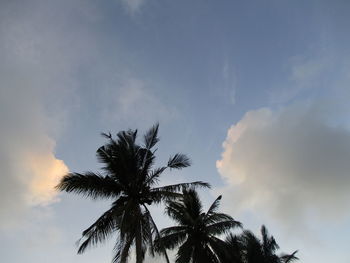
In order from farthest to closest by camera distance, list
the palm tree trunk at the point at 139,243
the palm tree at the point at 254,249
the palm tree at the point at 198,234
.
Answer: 1. the palm tree at the point at 254,249
2. the palm tree at the point at 198,234
3. the palm tree trunk at the point at 139,243

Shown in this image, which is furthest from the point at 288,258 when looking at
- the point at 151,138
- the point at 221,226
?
the point at 151,138

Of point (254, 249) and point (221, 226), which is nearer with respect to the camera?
point (221, 226)

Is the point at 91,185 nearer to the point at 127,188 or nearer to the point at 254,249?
the point at 127,188

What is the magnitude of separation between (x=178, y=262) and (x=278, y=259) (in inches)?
539

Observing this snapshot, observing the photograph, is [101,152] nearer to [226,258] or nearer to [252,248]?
[226,258]

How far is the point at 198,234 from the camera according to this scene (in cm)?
2686

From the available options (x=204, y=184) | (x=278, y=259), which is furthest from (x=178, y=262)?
(x=278, y=259)

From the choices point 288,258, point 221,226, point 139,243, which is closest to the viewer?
point 139,243

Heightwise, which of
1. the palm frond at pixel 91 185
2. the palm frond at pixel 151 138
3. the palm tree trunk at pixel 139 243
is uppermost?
the palm frond at pixel 151 138

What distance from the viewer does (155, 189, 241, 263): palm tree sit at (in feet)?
85.3

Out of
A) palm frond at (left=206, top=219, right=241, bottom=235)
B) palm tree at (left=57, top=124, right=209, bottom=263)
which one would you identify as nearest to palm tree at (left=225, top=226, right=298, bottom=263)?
palm frond at (left=206, top=219, right=241, bottom=235)

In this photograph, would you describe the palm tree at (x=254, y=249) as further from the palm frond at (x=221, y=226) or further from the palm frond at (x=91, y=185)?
the palm frond at (x=91, y=185)

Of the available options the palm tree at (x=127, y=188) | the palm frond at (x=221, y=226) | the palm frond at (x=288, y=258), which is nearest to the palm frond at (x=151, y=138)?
the palm tree at (x=127, y=188)

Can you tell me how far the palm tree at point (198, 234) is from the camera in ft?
85.3
